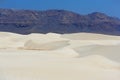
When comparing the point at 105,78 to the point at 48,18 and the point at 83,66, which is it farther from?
the point at 48,18

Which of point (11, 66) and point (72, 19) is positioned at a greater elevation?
point (72, 19)

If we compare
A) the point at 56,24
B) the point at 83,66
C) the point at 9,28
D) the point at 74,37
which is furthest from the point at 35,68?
the point at 56,24

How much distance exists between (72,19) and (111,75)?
180 metres

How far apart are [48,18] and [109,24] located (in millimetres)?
31357

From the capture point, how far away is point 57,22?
189 metres

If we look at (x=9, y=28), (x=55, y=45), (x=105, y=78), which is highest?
(x=9, y=28)

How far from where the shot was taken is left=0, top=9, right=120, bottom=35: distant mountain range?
175125 millimetres

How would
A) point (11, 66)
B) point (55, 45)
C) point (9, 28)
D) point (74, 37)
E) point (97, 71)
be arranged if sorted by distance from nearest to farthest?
point (11, 66), point (97, 71), point (55, 45), point (74, 37), point (9, 28)

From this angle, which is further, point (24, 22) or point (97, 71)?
point (24, 22)

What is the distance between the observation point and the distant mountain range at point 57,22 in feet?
575

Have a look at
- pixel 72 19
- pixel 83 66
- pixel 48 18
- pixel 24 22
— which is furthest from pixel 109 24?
pixel 83 66

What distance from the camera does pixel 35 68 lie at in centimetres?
1074

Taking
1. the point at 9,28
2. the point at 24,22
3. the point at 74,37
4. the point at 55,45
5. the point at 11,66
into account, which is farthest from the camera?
the point at 24,22

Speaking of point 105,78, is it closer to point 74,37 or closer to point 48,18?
point 74,37
